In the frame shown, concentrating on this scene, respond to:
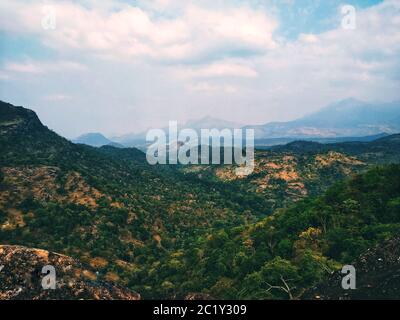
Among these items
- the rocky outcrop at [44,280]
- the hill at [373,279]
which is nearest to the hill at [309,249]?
the hill at [373,279]

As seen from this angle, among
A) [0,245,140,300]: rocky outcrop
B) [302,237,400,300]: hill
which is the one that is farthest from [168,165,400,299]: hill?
[0,245,140,300]: rocky outcrop

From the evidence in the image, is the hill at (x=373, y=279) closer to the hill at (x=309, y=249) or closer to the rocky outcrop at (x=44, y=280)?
the hill at (x=309, y=249)

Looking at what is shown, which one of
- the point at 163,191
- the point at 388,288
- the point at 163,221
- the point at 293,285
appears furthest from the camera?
the point at 163,191

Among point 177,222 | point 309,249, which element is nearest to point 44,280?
point 309,249

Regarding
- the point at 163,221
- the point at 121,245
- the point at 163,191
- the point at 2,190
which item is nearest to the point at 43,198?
the point at 2,190

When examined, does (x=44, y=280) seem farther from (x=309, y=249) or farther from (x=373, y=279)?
(x=309, y=249)
